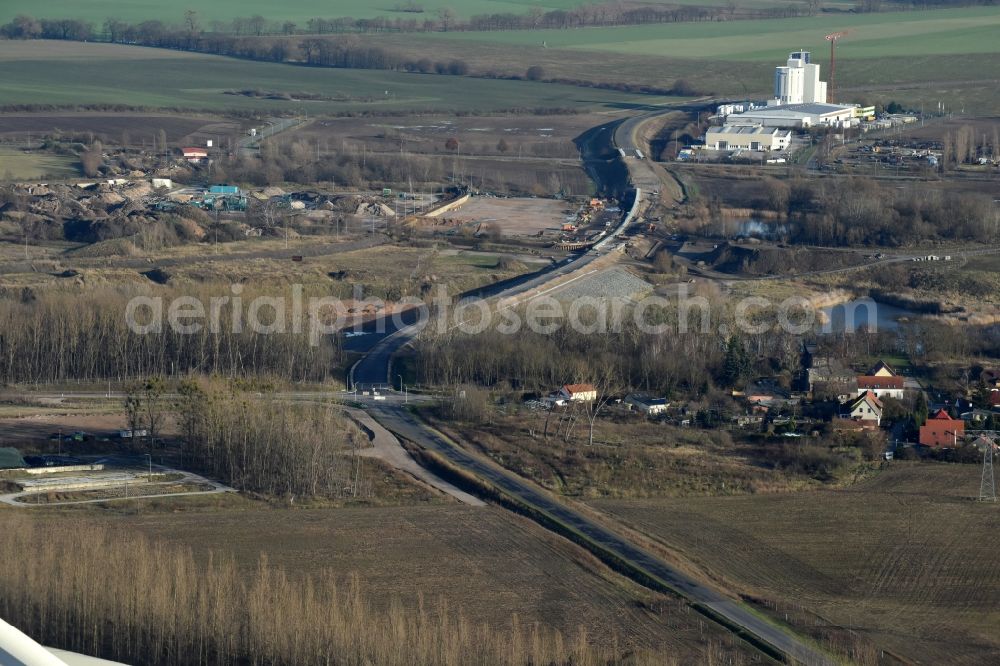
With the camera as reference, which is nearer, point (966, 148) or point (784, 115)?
point (966, 148)

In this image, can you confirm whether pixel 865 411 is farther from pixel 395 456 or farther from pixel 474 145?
pixel 474 145

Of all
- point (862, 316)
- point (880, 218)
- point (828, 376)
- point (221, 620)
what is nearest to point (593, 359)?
point (828, 376)

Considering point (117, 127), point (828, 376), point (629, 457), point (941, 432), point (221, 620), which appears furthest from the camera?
point (117, 127)

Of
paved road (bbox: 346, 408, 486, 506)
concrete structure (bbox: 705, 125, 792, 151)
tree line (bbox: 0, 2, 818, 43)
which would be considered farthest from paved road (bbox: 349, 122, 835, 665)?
tree line (bbox: 0, 2, 818, 43)

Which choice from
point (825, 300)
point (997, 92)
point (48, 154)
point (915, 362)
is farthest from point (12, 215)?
point (997, 92)

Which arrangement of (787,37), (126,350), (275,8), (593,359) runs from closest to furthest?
1. (126,350)
2. (593,359)
3. (787,37)
4. (275,8)

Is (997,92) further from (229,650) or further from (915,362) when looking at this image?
(229,650)

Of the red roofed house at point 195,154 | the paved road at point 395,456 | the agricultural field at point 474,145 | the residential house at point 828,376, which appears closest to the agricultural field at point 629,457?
the paved road at point 395,456
